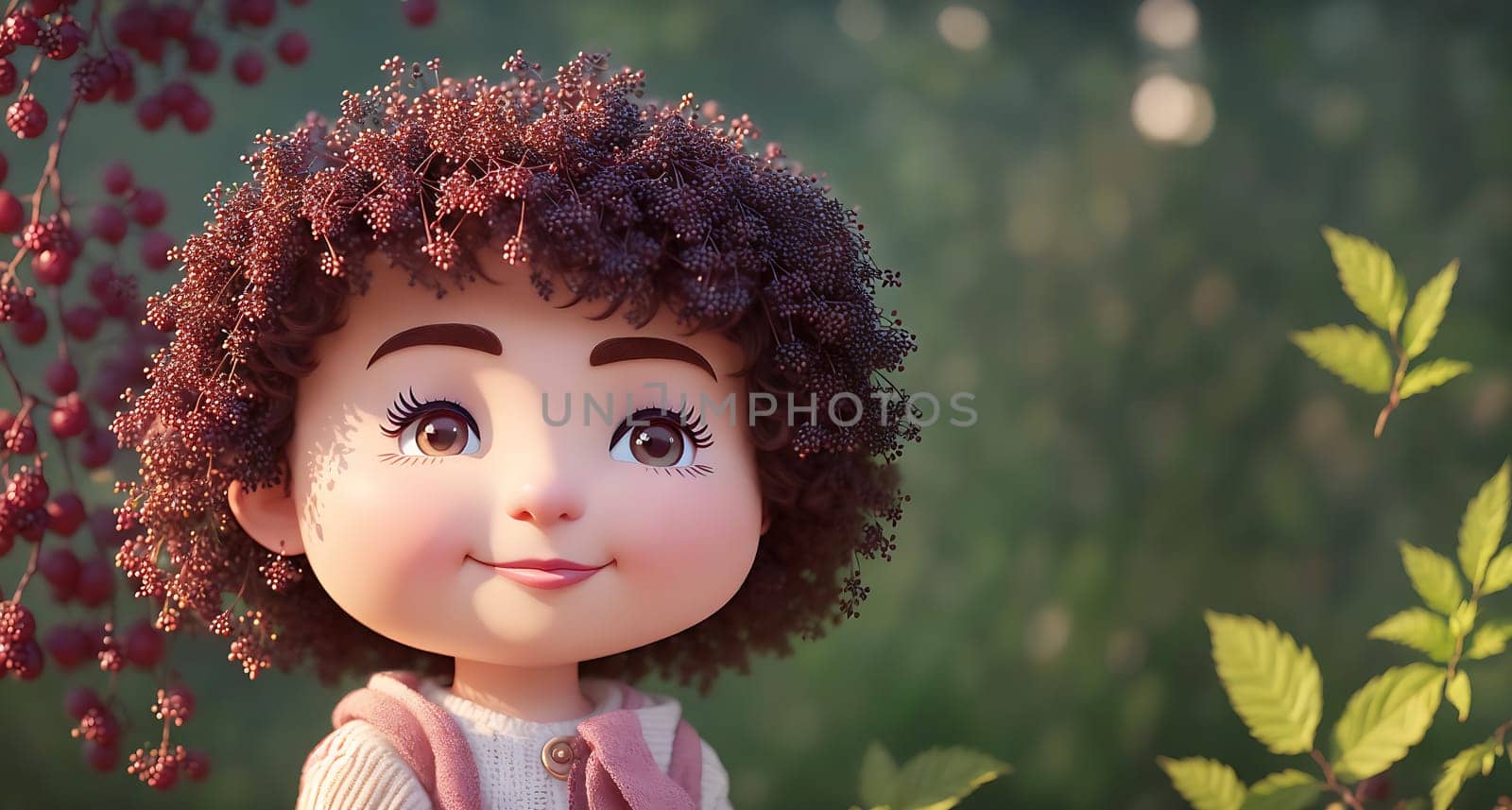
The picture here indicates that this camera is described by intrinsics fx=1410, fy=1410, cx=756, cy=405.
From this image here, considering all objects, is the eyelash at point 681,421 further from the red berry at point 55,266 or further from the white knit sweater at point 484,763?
the red berry at point 55,266

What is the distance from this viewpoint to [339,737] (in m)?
1.37

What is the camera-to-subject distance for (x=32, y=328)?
1.45 meters

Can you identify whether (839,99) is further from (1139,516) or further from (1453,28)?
(1453,28)

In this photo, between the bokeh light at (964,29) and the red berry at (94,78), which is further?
the bokeh light at (964,29)

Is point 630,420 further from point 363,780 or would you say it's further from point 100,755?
point 100,755

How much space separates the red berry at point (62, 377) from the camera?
150 cm

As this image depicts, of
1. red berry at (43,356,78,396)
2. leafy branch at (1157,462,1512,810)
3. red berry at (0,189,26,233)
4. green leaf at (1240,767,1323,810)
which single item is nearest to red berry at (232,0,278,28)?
red berry at (0,189,26,233)

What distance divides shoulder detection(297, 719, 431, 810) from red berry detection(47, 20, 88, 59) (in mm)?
726

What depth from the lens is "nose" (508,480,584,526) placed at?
4.18 feet

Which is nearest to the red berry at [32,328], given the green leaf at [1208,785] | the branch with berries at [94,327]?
the branch with berries at [94,327]

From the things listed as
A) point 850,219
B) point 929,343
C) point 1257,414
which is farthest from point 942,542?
point 850,219

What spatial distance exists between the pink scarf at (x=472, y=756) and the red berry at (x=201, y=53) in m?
0.72

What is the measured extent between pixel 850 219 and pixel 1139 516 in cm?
98

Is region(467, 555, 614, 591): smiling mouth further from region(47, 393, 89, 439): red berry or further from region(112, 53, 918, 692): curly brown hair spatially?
region(47, 393, 89, 439): red berry
